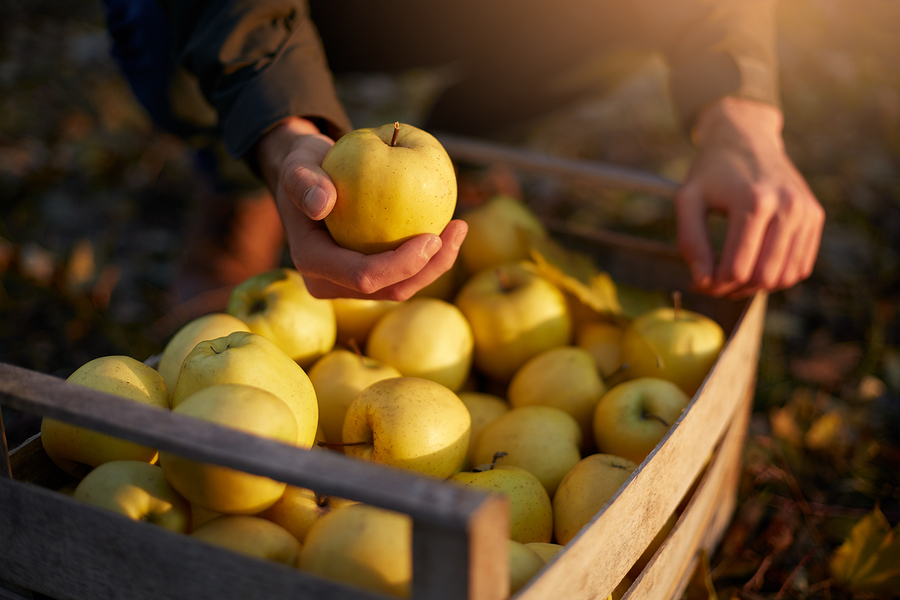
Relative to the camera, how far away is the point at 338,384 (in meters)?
1.15

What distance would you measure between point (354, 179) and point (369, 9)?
1.29 meters

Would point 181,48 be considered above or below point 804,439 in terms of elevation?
above

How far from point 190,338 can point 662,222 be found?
193 centimetres

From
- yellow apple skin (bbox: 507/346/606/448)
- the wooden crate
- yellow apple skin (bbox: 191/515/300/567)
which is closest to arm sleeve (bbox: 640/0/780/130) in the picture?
yellow apple skin (bbox: 507/346/606/448)

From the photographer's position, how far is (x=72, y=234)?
8.63ft

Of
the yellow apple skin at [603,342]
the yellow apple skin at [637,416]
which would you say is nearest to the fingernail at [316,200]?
the yellow apple skin at [637,416]

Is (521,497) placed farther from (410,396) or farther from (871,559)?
(871,559)

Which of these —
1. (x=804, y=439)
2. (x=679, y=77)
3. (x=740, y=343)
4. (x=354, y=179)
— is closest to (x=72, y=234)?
(x=354, y=179)

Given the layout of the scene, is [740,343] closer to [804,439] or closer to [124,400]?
→ [804,439]

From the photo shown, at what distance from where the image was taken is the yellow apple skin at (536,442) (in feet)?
3.63

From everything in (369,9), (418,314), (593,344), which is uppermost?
(369,9)

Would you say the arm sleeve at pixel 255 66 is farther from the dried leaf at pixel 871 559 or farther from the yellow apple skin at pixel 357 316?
the dried leaf at pixel 871 559

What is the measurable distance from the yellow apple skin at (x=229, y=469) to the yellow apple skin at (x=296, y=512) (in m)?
0.08

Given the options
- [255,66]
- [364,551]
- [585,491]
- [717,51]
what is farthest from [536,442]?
[717,51]
